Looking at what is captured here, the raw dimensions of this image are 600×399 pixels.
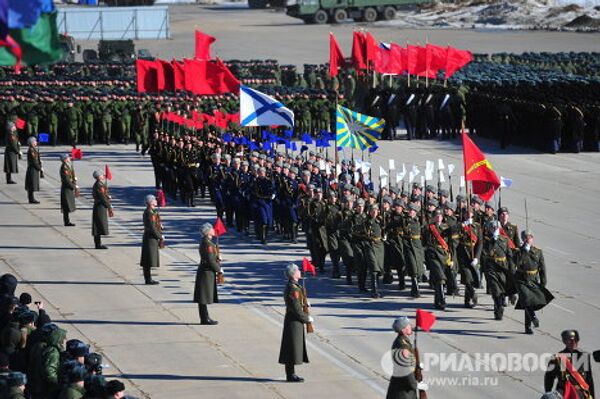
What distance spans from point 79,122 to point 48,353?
1014 inches

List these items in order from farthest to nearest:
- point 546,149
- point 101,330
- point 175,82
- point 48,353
→ point 546,149 → point 175,82 → point 101,330 → point 48,353

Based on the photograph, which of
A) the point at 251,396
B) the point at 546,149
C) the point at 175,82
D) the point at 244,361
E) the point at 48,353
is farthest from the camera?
the point at 546,149

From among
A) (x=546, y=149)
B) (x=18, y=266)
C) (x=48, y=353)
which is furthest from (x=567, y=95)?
(x=48, y=353)

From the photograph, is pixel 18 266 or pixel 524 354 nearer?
pixel 524 354

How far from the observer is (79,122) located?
3981 cm

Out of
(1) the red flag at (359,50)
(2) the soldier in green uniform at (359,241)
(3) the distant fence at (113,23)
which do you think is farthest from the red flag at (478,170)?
(3) the distant fence at (113,23)

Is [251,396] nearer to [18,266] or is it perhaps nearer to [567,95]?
[18,266]

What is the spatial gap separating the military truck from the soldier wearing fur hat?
71985 millimetres

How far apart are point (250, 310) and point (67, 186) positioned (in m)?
7.83

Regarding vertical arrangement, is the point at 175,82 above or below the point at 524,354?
above

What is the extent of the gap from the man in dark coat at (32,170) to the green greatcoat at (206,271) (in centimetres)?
1094

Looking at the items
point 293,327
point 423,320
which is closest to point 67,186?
point 293,327

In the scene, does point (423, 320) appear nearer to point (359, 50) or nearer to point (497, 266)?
point (497, 266)

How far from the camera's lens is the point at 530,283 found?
19.2 m
